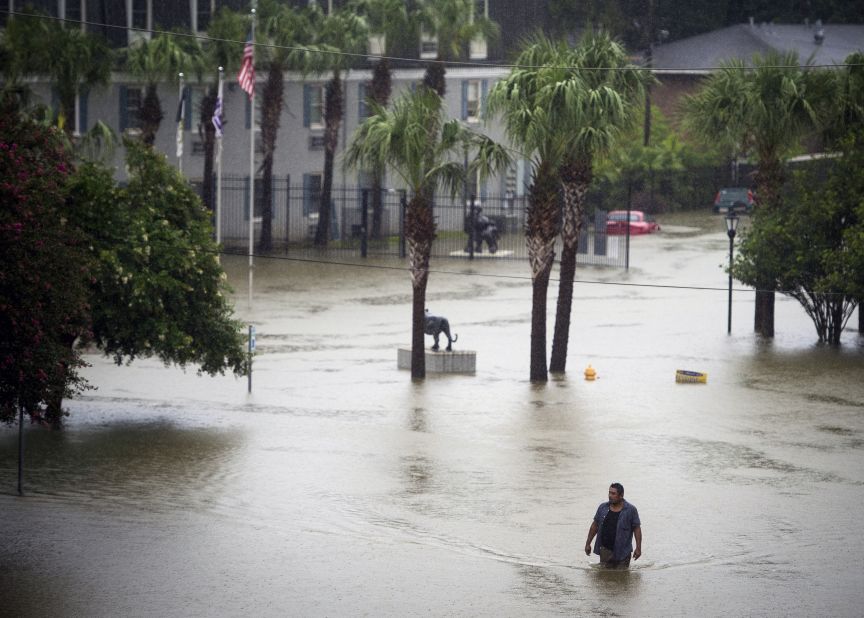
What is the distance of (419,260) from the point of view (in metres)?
33.4

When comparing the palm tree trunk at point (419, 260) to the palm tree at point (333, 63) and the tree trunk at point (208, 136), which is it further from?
the tree trunk at point (208, 136)

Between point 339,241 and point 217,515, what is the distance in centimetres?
3925

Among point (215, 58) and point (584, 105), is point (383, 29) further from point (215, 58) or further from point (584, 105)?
point (584, 105)

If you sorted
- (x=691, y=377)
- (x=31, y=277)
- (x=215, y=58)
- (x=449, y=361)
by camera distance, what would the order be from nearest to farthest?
1. (x=31, y=277)
2. (x=691, y=377)
3. (x=449, y=361)
4. (x=215, y=58)

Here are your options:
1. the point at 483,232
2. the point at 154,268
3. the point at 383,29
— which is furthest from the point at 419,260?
the point at 383,29

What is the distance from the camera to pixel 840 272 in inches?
1453

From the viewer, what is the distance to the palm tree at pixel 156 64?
5475cm

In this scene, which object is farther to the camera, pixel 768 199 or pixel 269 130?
pixel 269 130

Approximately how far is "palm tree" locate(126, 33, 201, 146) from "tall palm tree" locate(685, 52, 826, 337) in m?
22.8

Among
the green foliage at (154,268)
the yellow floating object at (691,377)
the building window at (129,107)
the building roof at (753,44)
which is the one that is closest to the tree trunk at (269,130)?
the building window at (129,107)

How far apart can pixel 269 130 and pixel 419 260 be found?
24944mm

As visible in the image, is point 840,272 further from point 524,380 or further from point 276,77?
point 276,77

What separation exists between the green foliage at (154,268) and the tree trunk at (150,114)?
28.4 metres

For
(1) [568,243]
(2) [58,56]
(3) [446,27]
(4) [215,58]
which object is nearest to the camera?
(1) [568,243]
